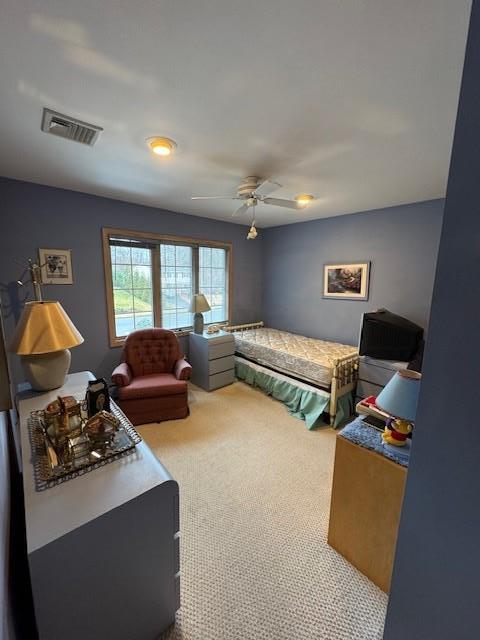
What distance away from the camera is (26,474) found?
1.07 m

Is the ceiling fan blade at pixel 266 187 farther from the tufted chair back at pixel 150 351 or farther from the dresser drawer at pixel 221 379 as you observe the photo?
the dresser drawer at pixel 221 379

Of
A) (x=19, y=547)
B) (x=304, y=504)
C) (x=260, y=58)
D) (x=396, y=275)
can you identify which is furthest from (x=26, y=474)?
(x=396, y=275)

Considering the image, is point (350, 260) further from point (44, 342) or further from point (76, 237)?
point (44, 342)

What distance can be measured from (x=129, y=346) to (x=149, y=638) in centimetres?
248

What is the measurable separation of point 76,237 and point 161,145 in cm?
178

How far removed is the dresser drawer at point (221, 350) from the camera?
3652 mm

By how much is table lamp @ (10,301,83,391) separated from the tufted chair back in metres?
1.33

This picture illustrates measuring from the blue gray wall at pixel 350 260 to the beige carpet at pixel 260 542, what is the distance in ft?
5.85

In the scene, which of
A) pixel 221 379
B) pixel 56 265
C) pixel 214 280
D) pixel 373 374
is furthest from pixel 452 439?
pixel 214 280

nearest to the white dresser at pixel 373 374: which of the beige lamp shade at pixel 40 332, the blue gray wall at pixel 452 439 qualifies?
the blue gray wall at pixel 452 439

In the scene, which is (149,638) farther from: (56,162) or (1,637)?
(56,162)

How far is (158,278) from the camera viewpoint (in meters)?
3.66

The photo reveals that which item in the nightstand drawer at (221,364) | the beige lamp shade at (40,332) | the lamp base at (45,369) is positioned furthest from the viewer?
the nightstand drawer at (221,364)

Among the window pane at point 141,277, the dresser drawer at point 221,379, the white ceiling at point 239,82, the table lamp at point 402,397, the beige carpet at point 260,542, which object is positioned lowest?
the beige carpet at point 260,542
